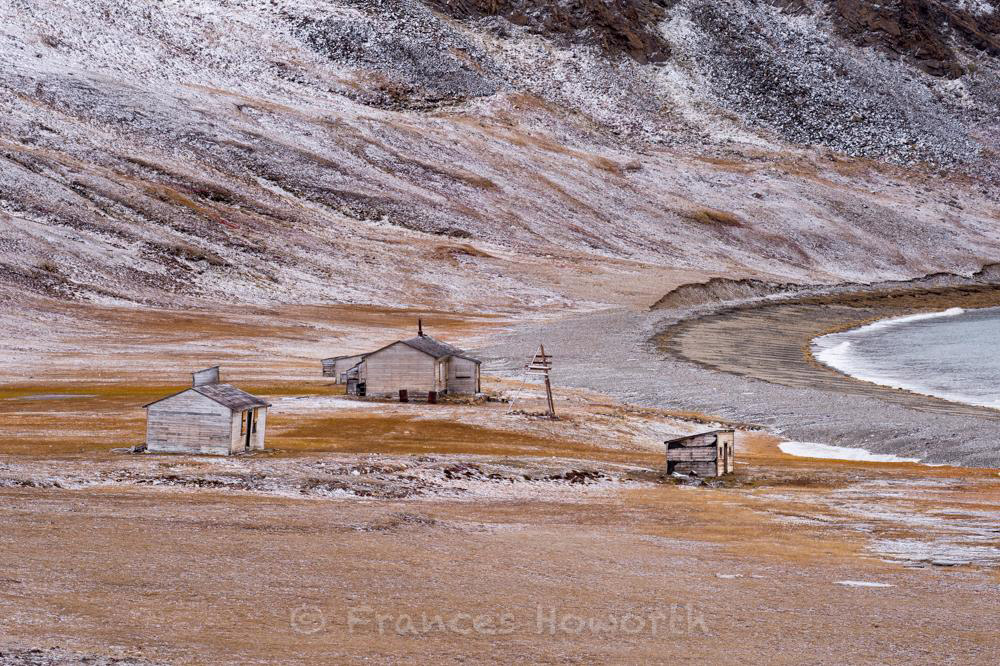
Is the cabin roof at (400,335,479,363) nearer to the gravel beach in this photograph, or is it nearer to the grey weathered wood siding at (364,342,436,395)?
the grey weathered wood siding at (364,342,436,395)

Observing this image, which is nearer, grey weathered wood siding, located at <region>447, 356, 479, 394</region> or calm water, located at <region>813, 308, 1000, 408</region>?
grey weathered wood siding, located at <region>447, 356, 479, 394</region>

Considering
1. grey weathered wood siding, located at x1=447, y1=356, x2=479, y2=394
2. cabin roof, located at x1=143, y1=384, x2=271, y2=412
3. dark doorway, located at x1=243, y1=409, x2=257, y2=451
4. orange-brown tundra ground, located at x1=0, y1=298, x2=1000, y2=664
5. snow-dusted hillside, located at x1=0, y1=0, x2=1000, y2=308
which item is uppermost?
snow-dusted hillside, located at x1=0, y1=0, x2=1000, y2=308

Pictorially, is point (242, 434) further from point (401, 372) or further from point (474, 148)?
point (474, 148)

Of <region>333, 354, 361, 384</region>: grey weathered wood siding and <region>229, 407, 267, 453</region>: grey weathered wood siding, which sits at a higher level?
<region>333, 354, 361, 384</region>: grey weathered wood siding

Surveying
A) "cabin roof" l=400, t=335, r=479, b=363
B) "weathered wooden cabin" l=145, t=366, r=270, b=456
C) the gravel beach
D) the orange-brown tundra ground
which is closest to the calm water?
the gravel beach

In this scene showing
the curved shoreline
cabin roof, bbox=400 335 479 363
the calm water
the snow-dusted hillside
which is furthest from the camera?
the snow-dusted hillside

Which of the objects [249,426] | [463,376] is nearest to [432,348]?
[463,376]

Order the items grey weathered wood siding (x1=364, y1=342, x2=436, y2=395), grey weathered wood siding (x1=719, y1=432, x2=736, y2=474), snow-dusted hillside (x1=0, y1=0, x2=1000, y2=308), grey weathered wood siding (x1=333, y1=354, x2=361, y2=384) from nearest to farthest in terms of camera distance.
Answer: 1. grey weathered wood siding (x1=719, y1=432, x2=736, y2=474)
2. grey weathered wood siding (x1=364, y1=342, x2=436, y2=395)
3. grey weathered wood siding (x1=333, y1=354, x2=361, y2=384)
4. snow-dusted hillside (x1=0, y1=0, x2=1000, y2=308)
